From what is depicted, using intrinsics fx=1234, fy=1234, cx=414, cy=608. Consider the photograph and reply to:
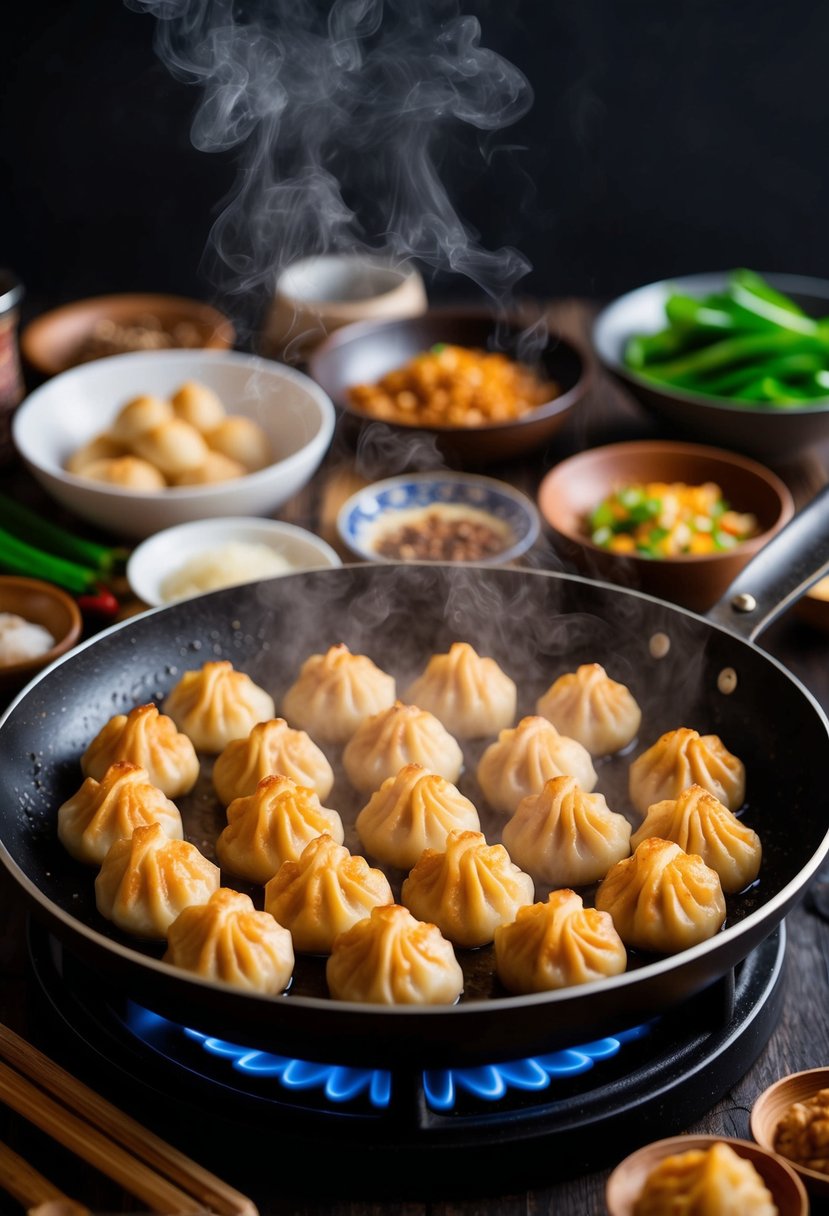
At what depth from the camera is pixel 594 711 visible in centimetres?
258

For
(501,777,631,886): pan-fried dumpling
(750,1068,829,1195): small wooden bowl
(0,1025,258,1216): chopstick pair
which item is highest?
(0,1025,258,1216): chopstick pair

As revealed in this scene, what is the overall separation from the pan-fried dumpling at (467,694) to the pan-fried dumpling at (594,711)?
0.11 meters

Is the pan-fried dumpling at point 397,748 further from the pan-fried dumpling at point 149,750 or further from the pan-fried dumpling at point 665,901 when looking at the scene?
the pan-fried dumpling at point 665,901

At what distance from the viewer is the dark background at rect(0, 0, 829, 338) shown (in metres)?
5.16

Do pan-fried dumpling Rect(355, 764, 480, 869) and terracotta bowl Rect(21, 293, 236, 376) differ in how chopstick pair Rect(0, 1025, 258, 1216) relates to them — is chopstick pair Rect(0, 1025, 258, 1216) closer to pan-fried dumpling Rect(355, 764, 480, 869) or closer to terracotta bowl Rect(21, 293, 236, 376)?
pan-fried dumpling Rect(355, 764, 480, 869)

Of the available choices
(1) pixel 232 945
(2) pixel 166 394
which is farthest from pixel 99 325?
(1) pixel 232 945

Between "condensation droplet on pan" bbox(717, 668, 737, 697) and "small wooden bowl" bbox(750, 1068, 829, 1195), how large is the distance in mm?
890

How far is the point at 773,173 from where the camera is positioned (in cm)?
558

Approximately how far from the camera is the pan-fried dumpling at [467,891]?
6.82 feet

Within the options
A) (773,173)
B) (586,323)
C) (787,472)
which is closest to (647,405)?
(787,472)

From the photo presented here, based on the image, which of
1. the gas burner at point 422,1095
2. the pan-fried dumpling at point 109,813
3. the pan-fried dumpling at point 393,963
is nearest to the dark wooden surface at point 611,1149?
the gas burner at point 422,1095

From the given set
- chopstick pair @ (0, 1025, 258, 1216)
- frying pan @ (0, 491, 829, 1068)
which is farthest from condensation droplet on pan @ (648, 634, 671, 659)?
chopstick pair @ (0, 1025, 258, 1216)

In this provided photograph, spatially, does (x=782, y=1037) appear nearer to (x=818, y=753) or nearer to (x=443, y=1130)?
(x=818, y=753)

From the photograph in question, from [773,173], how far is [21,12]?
3319mm
